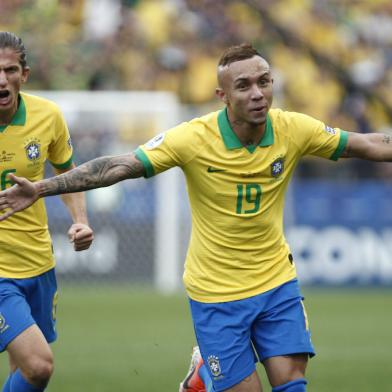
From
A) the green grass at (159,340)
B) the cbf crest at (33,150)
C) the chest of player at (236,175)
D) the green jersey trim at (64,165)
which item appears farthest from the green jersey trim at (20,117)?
the green grass at (159,340)

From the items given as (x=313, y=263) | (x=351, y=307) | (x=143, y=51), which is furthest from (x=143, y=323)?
(x=143, y=51)

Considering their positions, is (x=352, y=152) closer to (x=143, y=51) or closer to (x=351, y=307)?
(x=351, y=307)

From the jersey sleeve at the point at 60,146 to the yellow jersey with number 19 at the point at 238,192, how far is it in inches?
40.8

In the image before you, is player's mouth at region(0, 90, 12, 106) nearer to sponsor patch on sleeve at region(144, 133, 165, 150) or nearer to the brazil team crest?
sponsor patch on sleeve at region(144, 133, 165, 150)

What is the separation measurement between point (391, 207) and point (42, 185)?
477 inches

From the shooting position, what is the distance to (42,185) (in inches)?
231

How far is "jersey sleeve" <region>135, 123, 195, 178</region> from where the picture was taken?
6.06m

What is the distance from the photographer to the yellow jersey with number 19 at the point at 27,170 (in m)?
6.67

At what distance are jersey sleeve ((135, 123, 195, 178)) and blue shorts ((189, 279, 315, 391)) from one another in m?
0.86

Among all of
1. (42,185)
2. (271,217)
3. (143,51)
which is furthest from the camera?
(143,51)

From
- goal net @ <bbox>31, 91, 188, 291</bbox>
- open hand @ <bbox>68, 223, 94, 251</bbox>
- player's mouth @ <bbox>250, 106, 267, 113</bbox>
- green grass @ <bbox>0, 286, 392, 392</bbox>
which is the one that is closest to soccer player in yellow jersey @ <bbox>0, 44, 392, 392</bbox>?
player's mouth @ <bbox>250, 106, 267, 113</bbox>

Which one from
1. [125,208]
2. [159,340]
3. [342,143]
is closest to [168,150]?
[342,143]

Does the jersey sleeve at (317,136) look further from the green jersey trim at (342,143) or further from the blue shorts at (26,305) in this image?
the blue shorts at (26,305)

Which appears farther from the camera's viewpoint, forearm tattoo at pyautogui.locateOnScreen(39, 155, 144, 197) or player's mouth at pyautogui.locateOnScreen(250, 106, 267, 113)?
player's mouth at pyautogui.locateOnScreen(250, 106, 267, 113)
